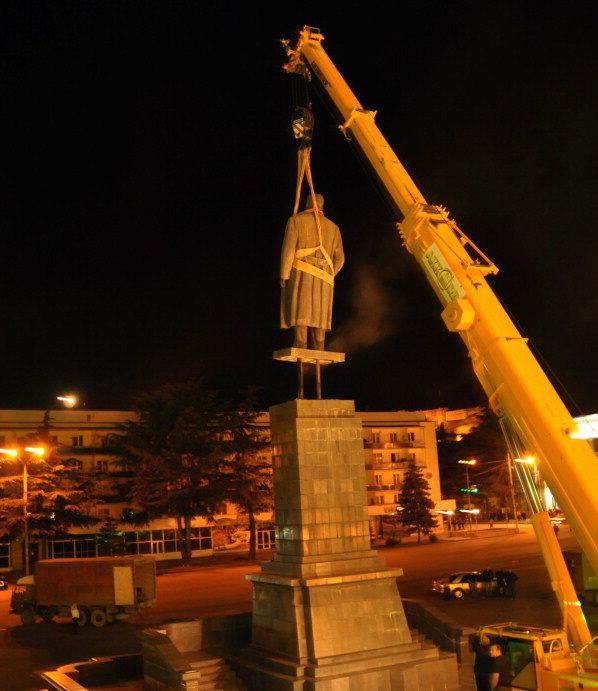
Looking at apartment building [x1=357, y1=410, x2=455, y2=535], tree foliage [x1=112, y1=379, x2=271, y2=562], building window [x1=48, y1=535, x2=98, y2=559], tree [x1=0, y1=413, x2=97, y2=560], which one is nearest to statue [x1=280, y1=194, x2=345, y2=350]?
tree [x1=0, y1=413, x2=97, y2=560]

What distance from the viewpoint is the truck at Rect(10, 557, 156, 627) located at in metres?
24.7

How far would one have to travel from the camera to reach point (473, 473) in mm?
75375

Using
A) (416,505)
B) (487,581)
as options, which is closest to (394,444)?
(416,505)

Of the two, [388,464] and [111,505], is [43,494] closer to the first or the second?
[111,505]

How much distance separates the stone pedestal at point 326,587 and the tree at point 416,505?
1725 inches

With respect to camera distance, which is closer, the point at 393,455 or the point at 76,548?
the point at 76,548

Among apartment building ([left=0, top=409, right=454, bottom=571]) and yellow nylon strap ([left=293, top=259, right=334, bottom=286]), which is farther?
apartment building ([left=0, top=409, right=454, bottom=571])

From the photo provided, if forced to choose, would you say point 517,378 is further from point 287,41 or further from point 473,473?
point 473,473

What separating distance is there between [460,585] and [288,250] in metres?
18.7

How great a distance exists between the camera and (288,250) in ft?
46.1

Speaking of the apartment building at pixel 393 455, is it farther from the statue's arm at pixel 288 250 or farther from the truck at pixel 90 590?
the statue's arm at pixel 288 250

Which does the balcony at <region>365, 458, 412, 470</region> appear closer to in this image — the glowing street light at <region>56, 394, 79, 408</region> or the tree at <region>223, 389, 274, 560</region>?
the tree at <region>223, 389, 274, 560</region>

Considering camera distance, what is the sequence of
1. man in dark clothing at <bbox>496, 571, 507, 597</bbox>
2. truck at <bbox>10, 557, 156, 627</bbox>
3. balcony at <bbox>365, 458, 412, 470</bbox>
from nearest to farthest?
truck at <bbox>10, 557, 156, 627</bbox>, man in dark clothing at <bbox>496, 571, 507, 597</bbox>, balcony at <bbox>365, 458, 412, 470</bbox>

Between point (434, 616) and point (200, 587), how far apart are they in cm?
2199
